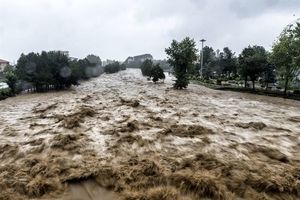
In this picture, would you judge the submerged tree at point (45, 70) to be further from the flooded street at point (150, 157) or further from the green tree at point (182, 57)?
the flooded street at point (150, 157)

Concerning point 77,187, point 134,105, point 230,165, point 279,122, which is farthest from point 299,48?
point 77,187

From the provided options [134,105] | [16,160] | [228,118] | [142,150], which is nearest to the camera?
[16,160]

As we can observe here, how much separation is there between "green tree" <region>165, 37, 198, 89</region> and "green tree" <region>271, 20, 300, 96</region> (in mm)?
11762

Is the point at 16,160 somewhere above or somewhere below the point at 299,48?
below

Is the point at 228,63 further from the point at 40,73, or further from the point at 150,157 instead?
the point at 150,157

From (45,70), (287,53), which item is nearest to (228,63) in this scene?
(287,53)

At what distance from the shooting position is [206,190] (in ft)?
25.2

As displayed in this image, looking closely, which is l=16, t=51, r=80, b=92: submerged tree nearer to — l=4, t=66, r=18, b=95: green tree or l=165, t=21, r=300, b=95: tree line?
l=4, t=66, r=18, b=95: green tree

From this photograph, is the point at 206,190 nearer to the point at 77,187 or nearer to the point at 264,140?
the point at 77,187

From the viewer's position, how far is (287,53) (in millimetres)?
28891

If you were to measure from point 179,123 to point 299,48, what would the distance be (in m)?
17.8

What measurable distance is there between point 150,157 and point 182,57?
30.5 m

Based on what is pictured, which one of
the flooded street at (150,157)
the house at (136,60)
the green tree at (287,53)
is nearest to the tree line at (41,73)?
the flooded street at (150,157)

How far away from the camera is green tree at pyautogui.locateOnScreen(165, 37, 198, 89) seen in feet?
129
